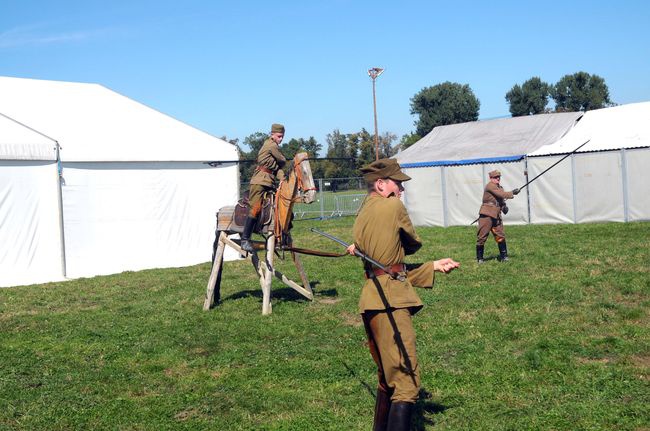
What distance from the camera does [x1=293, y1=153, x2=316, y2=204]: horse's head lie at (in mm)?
10469

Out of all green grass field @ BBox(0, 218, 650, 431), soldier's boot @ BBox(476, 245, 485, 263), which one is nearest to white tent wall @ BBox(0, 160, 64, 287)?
green grass field @ BBox(0, 218, 650, 431)

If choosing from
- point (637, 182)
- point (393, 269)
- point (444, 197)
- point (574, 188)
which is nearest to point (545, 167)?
point (574, 188)

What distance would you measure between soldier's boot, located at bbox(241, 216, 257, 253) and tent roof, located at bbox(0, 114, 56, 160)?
22.1 feet

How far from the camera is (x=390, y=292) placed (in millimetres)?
5059

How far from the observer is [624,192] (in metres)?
21.8

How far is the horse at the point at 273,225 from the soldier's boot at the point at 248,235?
83 mm

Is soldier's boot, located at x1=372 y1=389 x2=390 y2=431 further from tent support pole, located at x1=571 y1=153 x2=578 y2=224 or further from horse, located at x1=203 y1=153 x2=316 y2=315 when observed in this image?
tent support pole, located at x1=571 y1=153 x2=578 y2=224

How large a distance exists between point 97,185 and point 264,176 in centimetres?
715

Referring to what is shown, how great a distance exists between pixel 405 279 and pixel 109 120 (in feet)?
47.6

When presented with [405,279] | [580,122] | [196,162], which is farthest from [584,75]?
[405,279]

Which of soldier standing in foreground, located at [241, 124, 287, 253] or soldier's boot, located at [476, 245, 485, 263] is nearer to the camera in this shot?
soldier standing in foreground, located at [241, 124, 287, 253]

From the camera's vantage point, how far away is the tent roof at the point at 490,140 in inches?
997

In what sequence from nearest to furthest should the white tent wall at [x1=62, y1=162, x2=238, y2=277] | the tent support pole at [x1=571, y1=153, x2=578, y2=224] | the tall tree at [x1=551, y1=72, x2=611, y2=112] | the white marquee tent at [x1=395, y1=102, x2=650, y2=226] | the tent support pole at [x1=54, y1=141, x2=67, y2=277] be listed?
the tent support pole at [x1=54, y1=141, x2=67, y2=277] → the white tent wall at [x1=62, y1=162, x2=238, y2=277] → the white marquee tent at [x1=395, y1=102, x2=650, y2=226] → the tent support pole at [x1=571, y1=153, x2=578, y2=224] → the tall tree at [x1=551, y1=72, x2=611, y2=112]

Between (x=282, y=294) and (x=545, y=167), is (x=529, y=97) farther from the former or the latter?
(x=282, y=294)
